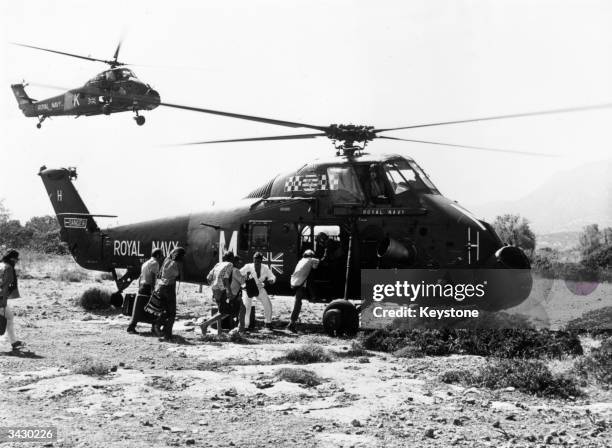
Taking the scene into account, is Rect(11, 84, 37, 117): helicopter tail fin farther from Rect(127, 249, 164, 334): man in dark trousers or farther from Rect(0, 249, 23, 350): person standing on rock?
Rect(0, 249, 23, 350): person standing on rock

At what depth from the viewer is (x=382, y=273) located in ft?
41.0

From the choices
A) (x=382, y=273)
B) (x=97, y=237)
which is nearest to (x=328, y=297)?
(x=382, y=273)

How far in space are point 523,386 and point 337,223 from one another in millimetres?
5786

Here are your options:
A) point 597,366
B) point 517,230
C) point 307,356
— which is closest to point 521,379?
point 597,366

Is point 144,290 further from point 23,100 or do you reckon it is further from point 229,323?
point 23,100

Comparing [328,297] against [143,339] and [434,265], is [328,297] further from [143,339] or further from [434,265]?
[143,339]

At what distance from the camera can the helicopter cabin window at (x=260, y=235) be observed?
45.2ft

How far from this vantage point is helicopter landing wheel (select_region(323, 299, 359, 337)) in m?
11.9

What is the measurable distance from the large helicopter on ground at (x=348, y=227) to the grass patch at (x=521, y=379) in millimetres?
3263

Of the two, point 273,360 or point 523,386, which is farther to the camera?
point 273,360

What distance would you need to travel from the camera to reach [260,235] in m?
13.8

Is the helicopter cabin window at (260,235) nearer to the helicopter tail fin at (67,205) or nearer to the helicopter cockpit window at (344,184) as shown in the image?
the helicopter cockpit window at (344,184)

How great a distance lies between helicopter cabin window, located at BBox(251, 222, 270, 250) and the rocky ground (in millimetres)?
2992

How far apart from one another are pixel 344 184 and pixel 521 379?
593 centimetres
